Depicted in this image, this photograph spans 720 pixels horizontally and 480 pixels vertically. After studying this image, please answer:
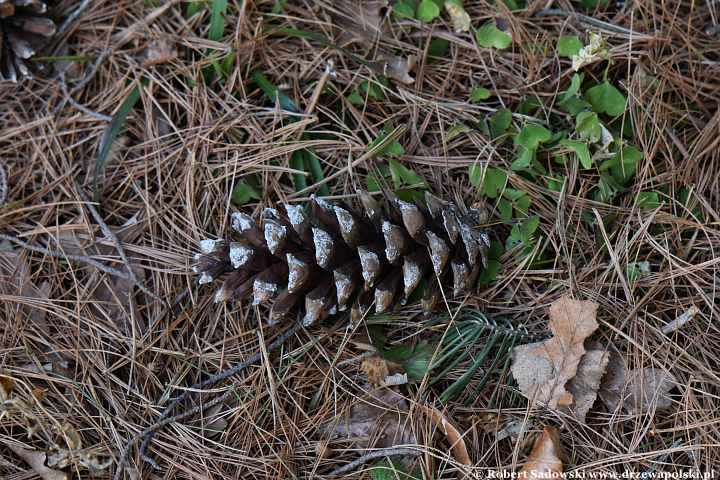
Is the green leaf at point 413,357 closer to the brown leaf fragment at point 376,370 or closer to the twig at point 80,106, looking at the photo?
the brown leaf fragment at point 376,370

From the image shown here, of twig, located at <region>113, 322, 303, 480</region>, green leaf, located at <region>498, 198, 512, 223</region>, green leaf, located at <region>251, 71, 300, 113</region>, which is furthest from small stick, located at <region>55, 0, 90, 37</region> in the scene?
green leaf, located at <region>498, 198, 512, 223</region>

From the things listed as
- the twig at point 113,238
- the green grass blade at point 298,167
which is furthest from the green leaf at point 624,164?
the twig at point 113,238

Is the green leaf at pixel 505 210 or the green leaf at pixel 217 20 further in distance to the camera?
the green leaf at pixel 217 20

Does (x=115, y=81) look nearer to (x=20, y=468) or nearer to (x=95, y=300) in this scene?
(x=95, y=300)

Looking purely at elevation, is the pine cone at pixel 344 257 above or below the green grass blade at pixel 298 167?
below

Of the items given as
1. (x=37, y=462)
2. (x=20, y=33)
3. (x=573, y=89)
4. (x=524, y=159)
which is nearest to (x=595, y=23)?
(x=573, y=89)
